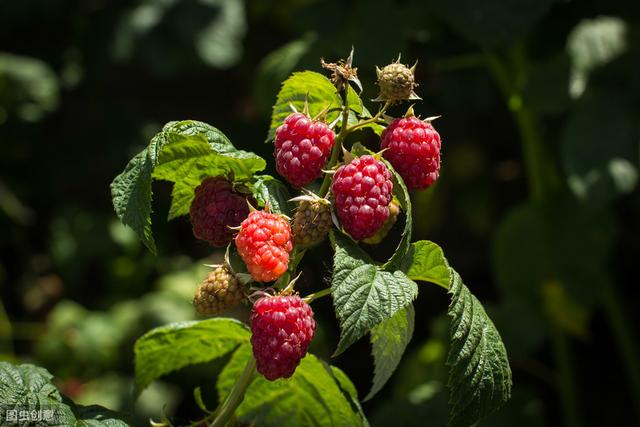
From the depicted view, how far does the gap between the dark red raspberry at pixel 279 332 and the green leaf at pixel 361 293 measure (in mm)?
67

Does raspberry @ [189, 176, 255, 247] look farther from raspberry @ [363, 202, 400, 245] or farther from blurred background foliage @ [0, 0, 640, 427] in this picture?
blurred background foliage @ [0, 0, 640, 427]

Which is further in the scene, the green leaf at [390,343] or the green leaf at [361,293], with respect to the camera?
the green leaf at [390,343]

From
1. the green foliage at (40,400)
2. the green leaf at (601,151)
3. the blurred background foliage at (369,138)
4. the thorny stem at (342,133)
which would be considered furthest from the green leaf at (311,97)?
the green leaf at (601,151)

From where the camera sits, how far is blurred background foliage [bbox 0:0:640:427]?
2094 mm

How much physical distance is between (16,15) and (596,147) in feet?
5.48

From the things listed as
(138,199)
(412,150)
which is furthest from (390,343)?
(138,199)

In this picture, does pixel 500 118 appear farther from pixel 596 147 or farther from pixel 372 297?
pixel 372 297

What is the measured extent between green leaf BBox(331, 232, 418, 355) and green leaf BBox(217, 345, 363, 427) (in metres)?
0.26

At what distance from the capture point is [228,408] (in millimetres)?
1084

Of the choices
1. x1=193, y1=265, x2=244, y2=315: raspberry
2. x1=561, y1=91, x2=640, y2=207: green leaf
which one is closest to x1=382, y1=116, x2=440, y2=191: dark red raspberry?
x1=193, y1=265, x2=244, y2=315: raspberry

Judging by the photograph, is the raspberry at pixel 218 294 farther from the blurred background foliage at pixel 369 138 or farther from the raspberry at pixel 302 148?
the blurred background foliage at pixel 369 138

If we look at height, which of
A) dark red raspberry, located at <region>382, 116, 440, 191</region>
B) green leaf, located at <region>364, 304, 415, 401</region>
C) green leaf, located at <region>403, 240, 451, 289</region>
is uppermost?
dark red raspberry, located at <region>382, 116, 440, 191</region>

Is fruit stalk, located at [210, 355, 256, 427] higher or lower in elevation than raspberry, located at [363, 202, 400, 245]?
lower

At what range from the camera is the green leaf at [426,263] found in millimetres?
1000
